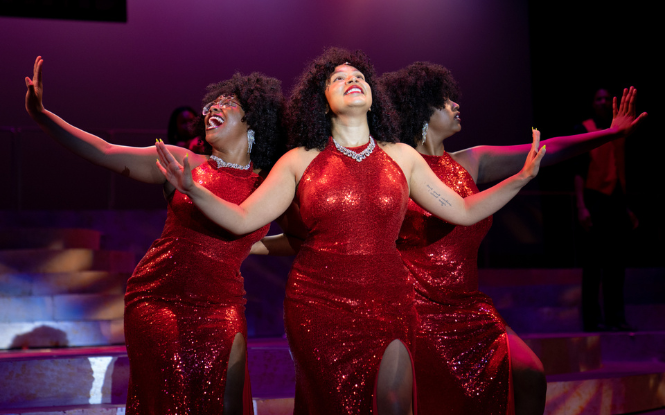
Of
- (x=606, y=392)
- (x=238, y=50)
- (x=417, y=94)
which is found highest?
(x=238, y=50)

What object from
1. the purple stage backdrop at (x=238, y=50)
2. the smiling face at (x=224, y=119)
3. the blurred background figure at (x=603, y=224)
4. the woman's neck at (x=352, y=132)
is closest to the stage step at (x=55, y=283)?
the smiling face at (x=224, y=119)

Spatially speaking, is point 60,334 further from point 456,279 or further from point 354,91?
point 354,91

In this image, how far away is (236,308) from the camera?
2688mm

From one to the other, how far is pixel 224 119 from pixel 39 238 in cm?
333

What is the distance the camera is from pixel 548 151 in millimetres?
3264

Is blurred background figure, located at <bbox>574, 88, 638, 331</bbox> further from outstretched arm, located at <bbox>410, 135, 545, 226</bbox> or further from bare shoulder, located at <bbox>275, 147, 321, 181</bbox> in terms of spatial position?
bare shoulder, located at <bbox>275, 147, 321, 181</bbox>

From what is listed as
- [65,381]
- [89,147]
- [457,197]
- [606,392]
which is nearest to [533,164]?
[457,197]

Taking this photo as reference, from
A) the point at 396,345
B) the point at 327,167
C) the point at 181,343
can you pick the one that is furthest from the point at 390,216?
the point at 181,343

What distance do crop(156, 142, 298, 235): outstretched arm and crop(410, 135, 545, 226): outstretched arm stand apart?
52 cm

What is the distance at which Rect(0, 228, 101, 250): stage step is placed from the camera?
5.45 meters

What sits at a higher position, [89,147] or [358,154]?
[89,147]

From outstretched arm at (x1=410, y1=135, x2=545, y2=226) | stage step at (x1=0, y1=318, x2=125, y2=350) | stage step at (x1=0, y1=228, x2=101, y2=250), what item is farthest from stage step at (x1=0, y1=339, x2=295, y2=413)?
stage step at (x1=0, y1=228, x2=101, y2=250)

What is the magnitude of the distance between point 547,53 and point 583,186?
3572 millimetres

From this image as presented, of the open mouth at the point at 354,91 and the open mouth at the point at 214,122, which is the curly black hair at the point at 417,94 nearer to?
the open mouth at the point at 354,91
